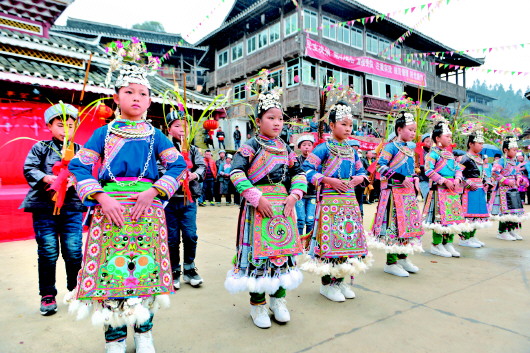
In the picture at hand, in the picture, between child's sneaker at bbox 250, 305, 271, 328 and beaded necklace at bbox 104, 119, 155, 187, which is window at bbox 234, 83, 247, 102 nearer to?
child's sneaker at bbox 250, 305, 271, 328

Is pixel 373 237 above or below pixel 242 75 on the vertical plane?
below

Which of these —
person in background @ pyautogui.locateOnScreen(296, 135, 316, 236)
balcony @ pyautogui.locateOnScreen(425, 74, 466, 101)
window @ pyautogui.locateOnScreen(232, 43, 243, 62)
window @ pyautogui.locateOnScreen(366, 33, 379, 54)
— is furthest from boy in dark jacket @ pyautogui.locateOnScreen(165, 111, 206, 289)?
balcony @ pyautogui.locateOnScreen(425, 74, 466, 101)

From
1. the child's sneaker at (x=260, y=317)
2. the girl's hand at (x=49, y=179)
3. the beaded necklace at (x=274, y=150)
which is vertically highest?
the beaded necklace at (x=274, y=150)

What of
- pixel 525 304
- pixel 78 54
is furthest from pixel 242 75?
pixel 525 304

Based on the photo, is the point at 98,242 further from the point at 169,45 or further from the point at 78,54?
the point at 169,45

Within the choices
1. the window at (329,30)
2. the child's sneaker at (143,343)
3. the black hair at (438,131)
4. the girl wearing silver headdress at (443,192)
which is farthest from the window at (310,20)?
the child's sneaker at (143,343)

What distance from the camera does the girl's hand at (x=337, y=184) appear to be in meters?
3.24

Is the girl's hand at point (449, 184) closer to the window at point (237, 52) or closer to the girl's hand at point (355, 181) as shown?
the girl's hand at point (355, 181)

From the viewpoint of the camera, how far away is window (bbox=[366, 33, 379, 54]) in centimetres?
2130

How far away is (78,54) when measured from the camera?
8406 mm

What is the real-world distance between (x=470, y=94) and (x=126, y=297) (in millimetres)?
53245

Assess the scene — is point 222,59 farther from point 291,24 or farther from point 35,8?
point 35,8

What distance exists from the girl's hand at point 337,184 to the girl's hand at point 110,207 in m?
1.95

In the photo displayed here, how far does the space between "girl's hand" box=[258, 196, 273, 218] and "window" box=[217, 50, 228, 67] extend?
73.8ft
